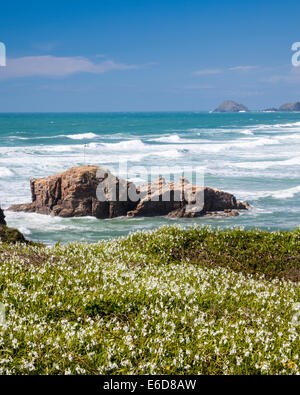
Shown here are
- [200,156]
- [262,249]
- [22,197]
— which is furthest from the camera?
[200,156]

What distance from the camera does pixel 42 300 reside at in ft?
23.1

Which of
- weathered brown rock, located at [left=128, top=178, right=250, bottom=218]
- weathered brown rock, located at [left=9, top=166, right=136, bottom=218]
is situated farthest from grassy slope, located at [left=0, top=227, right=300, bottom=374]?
weathered brown rock, located at [left=128, top=178, right=250, bottom=218]

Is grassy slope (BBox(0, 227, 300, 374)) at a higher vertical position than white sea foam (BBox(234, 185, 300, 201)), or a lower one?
higher

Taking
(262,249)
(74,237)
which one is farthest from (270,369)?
(74,237)

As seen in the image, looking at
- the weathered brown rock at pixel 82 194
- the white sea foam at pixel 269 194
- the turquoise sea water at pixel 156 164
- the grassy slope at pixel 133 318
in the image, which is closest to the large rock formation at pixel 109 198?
the weathered brown rock at pixel 82 194

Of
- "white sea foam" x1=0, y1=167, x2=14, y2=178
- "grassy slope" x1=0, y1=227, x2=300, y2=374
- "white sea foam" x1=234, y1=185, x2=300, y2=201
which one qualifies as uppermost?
"white sea foam" x1=0, y1=167, x2=14, y2=178

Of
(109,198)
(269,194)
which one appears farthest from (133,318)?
(269,194)

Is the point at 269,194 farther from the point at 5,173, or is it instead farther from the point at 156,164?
the point at 5,173

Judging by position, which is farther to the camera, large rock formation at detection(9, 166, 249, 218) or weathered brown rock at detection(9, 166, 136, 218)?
large rock formation at detection(9, 166, 249, 218)

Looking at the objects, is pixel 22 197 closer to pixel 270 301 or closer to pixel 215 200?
pixel 215 200

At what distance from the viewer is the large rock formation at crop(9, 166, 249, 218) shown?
3039 centimetres

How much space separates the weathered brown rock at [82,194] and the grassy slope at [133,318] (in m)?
19.0

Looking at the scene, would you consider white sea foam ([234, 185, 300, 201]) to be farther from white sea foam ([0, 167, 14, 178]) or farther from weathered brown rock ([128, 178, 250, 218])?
white sea foam ([0, 167, 14, 178])

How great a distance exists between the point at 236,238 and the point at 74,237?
14625 mm
